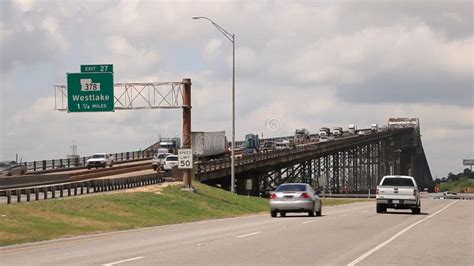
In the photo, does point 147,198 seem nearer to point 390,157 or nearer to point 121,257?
point 121,257

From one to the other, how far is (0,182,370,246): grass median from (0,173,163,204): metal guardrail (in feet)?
7.83

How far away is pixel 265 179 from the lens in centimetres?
12444

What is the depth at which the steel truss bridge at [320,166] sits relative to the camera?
92.6m

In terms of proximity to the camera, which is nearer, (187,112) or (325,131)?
(187,112)

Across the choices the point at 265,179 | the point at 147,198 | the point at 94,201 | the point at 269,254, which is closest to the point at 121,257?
the point at 269,254

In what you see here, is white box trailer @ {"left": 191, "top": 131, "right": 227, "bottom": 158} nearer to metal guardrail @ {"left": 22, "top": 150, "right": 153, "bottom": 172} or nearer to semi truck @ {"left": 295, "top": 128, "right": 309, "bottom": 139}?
metal guardrail @ {"left": 22, "top": 150, "right": 153, "bottom": 172}

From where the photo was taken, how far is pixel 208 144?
281 ft

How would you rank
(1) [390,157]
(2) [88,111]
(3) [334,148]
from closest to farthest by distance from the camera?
(2) [88,111] < (3) [334,148] < (1) [390,157]

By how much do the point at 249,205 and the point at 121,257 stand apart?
132 feet

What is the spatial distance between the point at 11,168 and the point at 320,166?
108 m

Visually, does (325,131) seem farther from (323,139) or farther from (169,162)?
(169,162)

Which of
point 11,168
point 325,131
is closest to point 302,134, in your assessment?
point 325,131

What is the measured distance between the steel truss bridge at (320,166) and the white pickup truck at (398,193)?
1284 inches

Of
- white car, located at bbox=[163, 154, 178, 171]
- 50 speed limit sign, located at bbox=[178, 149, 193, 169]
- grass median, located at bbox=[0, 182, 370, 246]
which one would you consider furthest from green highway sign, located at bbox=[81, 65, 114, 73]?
white car, located at bbox=[163, 154, 178, 171]
